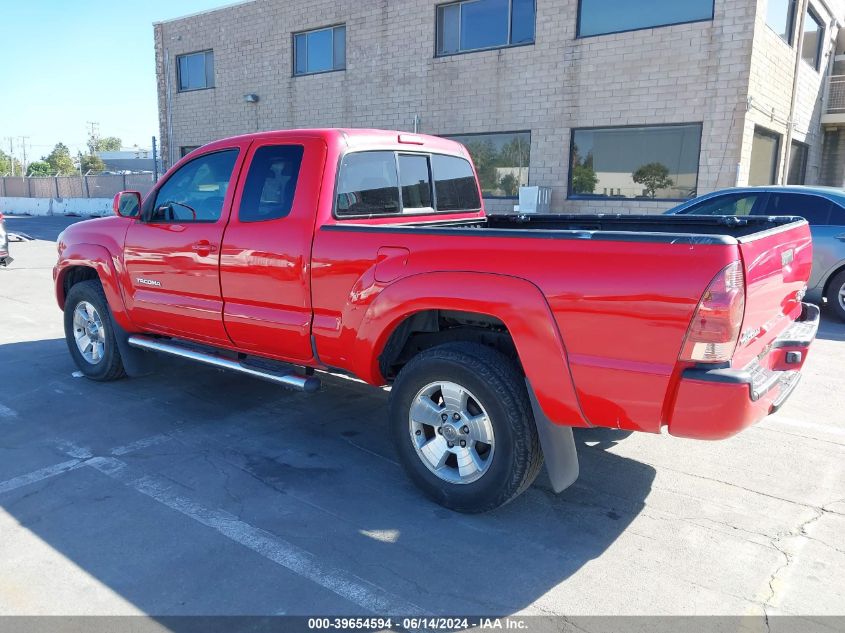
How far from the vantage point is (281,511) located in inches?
140

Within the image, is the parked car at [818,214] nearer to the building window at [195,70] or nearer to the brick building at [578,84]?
the brick building at [578,84]

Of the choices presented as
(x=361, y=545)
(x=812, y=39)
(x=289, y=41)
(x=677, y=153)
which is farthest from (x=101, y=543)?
(x=812, y=39)

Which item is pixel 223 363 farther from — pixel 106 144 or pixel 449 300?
pixel 106 144

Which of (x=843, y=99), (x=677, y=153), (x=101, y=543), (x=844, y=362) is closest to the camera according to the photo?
(x=101, y=543)

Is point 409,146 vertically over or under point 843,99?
under

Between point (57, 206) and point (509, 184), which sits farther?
point (57, 206)

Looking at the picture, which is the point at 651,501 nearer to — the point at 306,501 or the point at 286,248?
A: the point at 306,501

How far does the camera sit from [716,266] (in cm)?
263

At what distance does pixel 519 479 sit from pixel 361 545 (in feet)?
2.78

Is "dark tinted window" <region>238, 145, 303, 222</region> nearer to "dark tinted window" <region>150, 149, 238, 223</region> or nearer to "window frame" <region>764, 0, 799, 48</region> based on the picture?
"dark tinted window" <region>150, 149, 238, 223</region>

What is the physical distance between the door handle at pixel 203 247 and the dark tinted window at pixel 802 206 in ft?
24.6

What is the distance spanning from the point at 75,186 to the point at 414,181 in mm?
36490

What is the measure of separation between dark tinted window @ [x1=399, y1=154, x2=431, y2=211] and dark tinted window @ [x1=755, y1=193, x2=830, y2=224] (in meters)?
6.03

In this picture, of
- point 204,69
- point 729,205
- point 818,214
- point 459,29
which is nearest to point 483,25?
point 459,29
